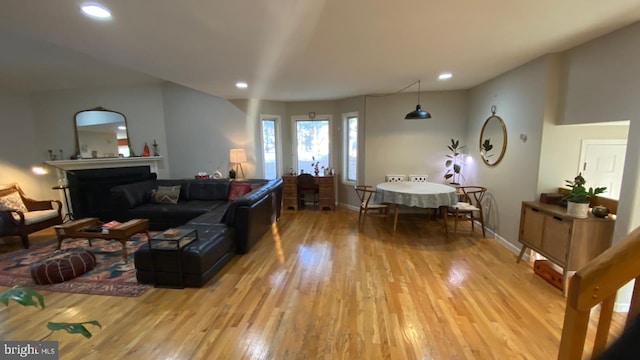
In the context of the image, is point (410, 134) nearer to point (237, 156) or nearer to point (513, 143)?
point (513, 143)

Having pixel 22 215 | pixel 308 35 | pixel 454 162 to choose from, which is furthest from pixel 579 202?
pixel 22 215

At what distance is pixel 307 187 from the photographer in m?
5.93

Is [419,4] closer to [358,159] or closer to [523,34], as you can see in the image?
[523,34]

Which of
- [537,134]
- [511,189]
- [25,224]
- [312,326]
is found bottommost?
[312,326]

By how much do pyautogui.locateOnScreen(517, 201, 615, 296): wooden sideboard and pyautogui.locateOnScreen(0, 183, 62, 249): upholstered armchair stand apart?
258 inches

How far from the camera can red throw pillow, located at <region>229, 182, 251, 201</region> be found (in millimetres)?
4941

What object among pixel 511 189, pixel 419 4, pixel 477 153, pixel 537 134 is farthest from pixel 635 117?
pixel 477 153

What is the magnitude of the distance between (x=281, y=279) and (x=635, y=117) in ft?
11.3

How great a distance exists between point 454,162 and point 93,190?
6975 mm

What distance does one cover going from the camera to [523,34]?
2393 millimetres

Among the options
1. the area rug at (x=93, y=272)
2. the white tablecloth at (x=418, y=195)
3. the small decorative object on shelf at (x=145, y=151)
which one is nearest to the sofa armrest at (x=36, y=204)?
the area rug at (x=93, y=272)

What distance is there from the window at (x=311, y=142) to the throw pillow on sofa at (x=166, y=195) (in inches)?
102

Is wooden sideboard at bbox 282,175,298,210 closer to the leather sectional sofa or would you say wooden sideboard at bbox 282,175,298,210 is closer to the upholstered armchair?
the leather sectional sofa
